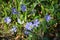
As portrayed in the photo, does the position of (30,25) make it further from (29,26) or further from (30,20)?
(30,20)

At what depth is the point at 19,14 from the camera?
266 centimetres

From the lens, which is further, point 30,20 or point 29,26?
point 30,20

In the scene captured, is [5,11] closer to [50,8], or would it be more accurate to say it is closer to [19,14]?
[19,14]

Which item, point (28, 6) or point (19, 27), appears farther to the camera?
point (28, 6)

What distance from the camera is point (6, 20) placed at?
2.64 m

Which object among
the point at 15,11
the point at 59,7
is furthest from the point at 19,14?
the point at 59,7

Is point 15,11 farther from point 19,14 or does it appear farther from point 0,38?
point 0,38

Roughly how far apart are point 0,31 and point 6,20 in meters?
0.16

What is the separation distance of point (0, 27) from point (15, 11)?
29 cm

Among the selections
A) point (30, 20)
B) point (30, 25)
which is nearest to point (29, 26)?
point (30, 25)

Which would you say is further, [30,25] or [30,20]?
[30,20]

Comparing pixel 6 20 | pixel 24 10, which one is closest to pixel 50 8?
pixel 24 10

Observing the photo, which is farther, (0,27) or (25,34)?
(0,27)

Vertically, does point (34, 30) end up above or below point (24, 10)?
below
